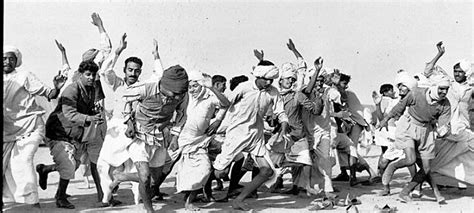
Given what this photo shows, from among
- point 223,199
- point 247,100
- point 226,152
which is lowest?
point 223,199

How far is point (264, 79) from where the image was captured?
344 inches

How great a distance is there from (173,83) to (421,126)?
3479 millimetres

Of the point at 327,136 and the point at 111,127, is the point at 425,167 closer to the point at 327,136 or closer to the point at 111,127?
the point at 327,136

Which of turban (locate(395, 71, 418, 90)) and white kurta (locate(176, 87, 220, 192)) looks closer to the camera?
white kurta (locate(176, 87, 220, 192))

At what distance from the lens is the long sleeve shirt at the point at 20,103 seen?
8.02 metres

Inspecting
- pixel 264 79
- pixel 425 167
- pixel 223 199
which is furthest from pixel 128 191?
pixel 425 167

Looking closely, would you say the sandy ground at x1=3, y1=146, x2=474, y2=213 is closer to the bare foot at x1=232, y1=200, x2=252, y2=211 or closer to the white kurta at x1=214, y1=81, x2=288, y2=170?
the bare foot at x1=232, y1=200, x2=252, y2=211

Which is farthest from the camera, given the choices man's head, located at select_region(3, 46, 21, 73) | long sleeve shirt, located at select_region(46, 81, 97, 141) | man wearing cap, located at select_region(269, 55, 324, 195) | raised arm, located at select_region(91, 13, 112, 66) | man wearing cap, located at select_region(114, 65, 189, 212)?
raised arm, located at select_region(91, 13, 112, 66)

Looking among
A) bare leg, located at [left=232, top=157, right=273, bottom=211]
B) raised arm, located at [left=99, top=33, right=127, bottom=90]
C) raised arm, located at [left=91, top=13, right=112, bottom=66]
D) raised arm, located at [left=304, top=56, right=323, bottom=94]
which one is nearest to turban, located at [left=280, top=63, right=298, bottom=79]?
raised arm, located at [left=304, top=56, right=323, bottom=94]

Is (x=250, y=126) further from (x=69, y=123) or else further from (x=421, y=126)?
(x=421, y=126)

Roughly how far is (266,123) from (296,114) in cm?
83

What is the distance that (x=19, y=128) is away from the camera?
816 cm

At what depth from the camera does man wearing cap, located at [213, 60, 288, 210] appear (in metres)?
8.71

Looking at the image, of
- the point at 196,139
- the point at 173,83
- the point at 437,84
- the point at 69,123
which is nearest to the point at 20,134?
the point at 69,123
